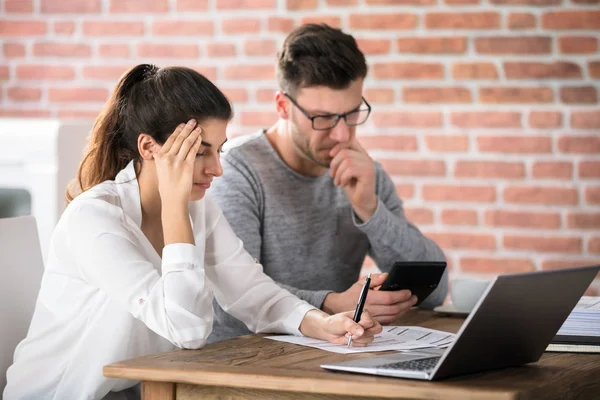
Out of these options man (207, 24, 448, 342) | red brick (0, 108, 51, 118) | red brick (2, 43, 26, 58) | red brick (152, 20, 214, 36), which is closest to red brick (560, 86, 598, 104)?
man (207, 24, 448, 342)

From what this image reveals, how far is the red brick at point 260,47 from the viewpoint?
3.40 meters

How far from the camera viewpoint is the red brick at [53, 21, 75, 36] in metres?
3.58

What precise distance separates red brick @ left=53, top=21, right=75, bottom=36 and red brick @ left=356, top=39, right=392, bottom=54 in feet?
3.75

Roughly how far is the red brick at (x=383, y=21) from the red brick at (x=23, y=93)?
50.4 inches

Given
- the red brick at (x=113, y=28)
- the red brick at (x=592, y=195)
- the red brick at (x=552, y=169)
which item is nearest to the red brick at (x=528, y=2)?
the red brick at (x=552, y=169)

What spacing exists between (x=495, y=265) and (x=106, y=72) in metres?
1.64

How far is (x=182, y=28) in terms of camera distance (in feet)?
11.5

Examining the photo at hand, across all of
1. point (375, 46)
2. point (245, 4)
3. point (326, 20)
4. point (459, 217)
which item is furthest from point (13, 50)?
point (459, 217)

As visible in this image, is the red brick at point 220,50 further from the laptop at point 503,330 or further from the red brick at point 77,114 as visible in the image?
the laptop at point 503,330

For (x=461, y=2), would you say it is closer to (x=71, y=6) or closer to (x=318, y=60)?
(x=318, y=60)

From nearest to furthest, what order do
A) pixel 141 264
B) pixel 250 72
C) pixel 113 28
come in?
pixel 141 264 < pixel 250 72 < pixel 113 28

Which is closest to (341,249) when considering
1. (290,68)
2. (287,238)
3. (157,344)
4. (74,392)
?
(287,238)

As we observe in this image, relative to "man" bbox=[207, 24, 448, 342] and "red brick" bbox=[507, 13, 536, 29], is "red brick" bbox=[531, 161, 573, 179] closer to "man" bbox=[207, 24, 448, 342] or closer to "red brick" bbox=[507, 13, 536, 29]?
"red brick" bbox=[507, 13, 536, 29]

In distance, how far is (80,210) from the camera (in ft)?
5.68
